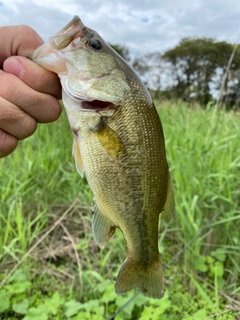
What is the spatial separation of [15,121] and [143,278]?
728mm

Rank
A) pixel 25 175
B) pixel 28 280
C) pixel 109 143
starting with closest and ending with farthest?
pixel 109 143 < pixel 28 280 < pixel 25 175

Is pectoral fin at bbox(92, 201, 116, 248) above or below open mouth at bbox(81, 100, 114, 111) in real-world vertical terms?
below

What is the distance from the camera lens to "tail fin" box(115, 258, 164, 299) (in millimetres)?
1282

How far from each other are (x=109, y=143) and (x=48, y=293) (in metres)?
1.48

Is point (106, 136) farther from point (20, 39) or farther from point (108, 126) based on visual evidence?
point (20, 39)

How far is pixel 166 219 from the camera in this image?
1.27 metres

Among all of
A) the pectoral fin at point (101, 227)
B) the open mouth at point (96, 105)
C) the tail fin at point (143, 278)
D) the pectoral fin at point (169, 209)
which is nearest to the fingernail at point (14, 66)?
the open mouth at point (96, 105)

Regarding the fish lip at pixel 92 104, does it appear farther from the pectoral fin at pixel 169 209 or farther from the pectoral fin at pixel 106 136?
the pectoral fin at pixel 169 209

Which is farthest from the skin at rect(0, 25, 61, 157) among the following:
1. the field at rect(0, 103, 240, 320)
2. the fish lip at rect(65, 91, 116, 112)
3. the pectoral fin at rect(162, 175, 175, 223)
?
the field at rect(0, 103, 240, 320)

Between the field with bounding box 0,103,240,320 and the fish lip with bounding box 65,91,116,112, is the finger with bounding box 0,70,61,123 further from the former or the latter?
the field with bounding box 0,103,240,320

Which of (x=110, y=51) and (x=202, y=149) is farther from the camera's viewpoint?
(x=202, y=149)

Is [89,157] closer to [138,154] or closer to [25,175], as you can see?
[138,154]

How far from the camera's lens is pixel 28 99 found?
3.77 ft

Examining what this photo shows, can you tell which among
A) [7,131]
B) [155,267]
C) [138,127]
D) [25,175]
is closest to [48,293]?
[25,175]
